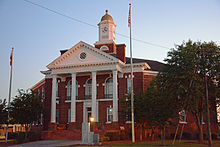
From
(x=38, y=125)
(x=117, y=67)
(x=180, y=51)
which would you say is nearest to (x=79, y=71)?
(x=117, y=67)

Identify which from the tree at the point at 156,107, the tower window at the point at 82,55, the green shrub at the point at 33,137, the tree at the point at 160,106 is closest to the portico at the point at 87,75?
the tower window at the point at 82,55

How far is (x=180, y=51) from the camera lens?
2745 centimetres

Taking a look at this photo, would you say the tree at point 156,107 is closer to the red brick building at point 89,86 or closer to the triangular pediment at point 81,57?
the red brick building at point 89,86

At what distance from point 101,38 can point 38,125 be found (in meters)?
17.4

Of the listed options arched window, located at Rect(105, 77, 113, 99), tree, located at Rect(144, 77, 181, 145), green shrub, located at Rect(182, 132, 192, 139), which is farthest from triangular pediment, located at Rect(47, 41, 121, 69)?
green shrub, located at Rect(182, 132, 192, 139)

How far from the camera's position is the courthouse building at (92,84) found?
36062 mm

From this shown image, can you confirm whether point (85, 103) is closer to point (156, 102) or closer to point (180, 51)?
point (156, 102)

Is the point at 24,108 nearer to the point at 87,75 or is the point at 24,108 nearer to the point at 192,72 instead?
the point at 87,75

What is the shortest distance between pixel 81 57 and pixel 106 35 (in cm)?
729

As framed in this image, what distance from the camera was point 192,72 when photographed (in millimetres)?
25828

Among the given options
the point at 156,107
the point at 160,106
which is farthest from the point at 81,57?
the point at 160,106

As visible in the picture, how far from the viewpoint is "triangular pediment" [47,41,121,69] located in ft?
120

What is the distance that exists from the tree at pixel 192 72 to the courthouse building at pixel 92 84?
992cm

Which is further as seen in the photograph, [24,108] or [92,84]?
[92,84]
